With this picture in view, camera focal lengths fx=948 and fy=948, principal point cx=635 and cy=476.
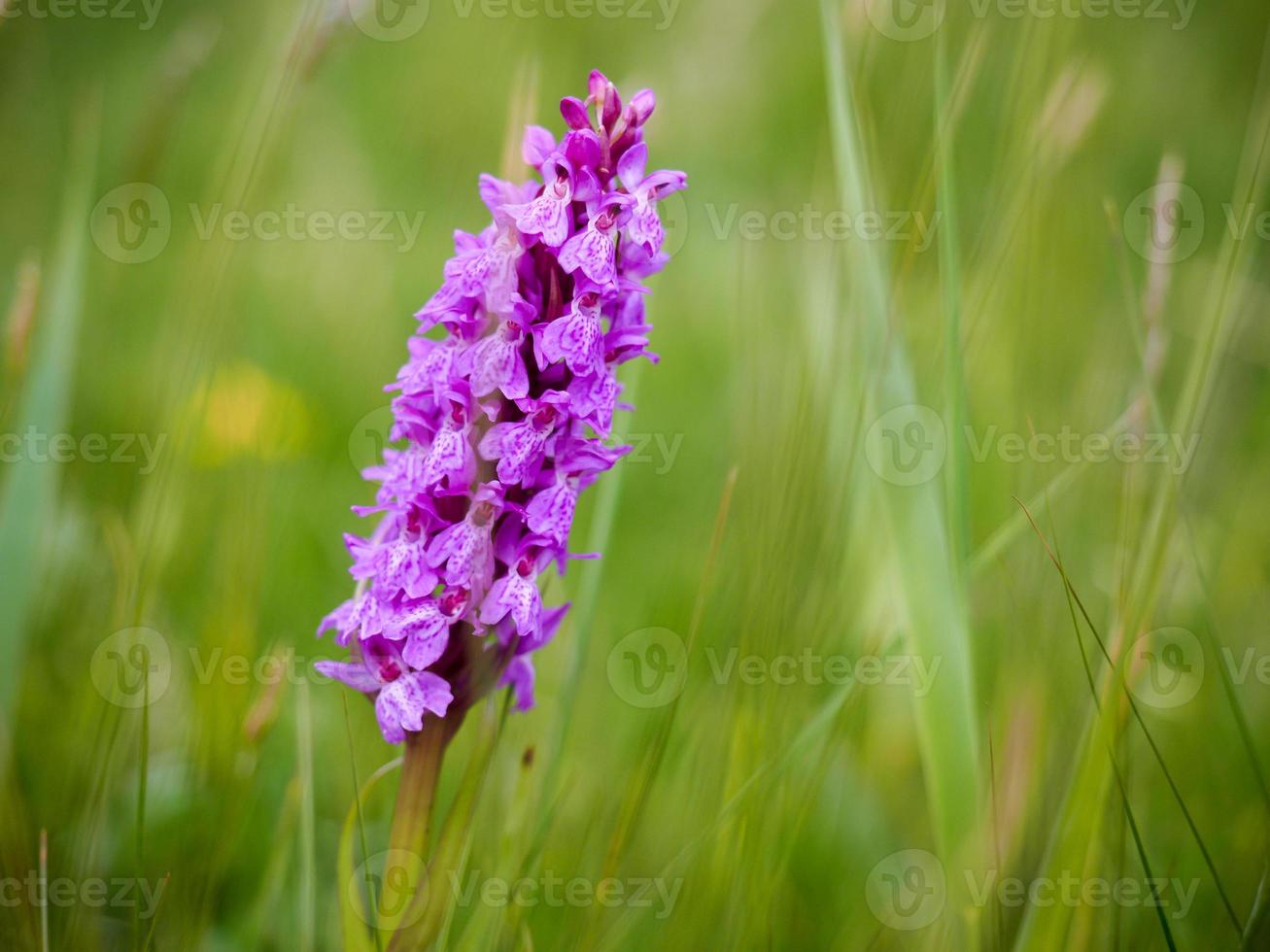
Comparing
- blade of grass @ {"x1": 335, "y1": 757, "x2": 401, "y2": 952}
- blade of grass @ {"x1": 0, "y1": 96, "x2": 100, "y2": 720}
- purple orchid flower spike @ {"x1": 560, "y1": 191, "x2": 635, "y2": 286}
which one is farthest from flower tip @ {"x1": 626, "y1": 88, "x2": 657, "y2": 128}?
blade of grass @ {"x1": 0, "y1": 96, "x2": 100, "y2": 720}

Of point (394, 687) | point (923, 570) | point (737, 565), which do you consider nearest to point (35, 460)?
point (394, 687)

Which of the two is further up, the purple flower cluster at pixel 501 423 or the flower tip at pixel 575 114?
the flower tip at pixel 575 114

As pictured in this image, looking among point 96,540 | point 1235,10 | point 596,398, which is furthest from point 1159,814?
point 1235,10

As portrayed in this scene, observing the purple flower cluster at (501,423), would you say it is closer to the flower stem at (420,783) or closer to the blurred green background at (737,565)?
the flower stem at (420,783)

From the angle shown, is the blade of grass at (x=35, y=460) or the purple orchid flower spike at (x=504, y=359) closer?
the purple orchid flower spike at (x=504, y=359)

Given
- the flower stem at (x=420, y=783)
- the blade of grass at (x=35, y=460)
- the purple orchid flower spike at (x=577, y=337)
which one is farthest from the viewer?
the blade of grass at (x=35, y=460)

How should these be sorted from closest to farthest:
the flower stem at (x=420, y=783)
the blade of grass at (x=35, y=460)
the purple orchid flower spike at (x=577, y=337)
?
the purple orchid flower spike at (x=577, y=337)
the flower stem at (x=420, y=783)
the blade of grass at (x=35, y=460)

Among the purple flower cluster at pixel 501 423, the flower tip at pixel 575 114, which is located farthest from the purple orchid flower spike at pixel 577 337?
the flower tip at pixel 575 114

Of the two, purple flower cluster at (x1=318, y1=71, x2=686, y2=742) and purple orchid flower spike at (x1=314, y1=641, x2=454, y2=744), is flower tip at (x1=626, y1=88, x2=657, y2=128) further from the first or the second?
purple orchid flower spike at (x1=314, y1=641, x2=454, y2=744)
